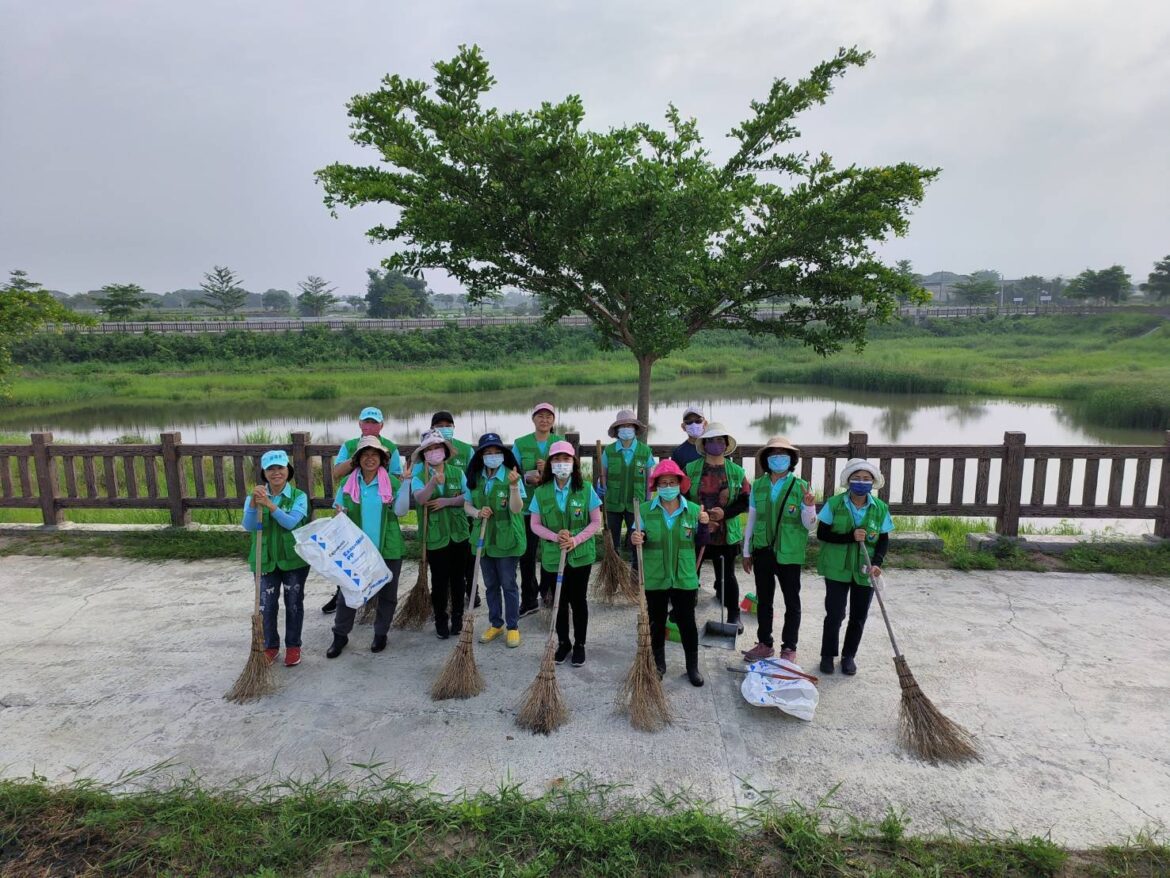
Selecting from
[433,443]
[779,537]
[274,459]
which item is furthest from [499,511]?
[779,537]

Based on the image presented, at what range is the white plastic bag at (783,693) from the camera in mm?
4074

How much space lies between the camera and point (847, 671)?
4.65m

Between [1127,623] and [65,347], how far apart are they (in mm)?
43172

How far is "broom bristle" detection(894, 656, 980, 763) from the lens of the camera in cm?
371

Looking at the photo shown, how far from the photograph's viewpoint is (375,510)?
4.93m

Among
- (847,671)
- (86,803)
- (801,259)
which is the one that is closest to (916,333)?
(801,259)

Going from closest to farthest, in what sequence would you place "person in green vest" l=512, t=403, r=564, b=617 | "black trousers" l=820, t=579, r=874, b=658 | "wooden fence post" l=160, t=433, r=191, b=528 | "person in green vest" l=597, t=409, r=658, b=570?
"black trousers" l=820, t=579, r=874, b=658, "person in green vest" l=512, t=403, r=564, b=617, "person in green vest" l=597, t=409, r=658, b=570, "wooden fence post" l=160, t=433, r=191, b=528

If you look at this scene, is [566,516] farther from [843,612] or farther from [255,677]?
[255,677]

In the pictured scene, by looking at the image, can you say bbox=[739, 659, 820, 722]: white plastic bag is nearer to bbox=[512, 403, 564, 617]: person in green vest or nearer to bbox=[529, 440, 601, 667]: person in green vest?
bbox=[529, 440, 601, 667]: person in green vest

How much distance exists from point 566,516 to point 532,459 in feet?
2.96

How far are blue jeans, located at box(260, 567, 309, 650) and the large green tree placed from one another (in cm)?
341

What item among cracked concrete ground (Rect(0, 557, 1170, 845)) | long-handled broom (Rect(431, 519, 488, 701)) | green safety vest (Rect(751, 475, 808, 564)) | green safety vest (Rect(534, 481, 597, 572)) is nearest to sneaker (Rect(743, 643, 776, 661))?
cracked concrete ground (Rect(0, 557, 1170, 845))

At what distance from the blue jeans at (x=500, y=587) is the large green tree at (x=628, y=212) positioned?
3.01m

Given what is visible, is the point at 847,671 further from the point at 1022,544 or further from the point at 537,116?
the point at 537,116
